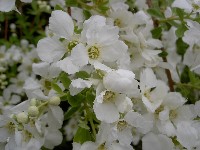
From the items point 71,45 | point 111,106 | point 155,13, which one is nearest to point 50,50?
point 71,45

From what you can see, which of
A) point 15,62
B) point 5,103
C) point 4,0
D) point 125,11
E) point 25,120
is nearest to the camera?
point 25,120

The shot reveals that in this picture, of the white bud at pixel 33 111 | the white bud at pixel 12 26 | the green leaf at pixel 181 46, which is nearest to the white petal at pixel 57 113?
the white bud at pixel 33 111

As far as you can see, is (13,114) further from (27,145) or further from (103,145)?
(103,145)

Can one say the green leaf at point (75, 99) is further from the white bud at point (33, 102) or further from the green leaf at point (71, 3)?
the green leaf at point (71, 3)

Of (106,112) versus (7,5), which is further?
(7,5)

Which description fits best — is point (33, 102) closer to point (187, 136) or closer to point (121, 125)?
point (121, 125)

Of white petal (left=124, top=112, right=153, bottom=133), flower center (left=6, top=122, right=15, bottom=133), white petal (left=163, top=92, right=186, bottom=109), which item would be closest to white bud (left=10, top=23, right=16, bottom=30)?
flower center (left=6, top=122, right=15, bottom=133)

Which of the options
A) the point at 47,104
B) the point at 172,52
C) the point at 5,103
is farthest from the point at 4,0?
the point at 172,52
